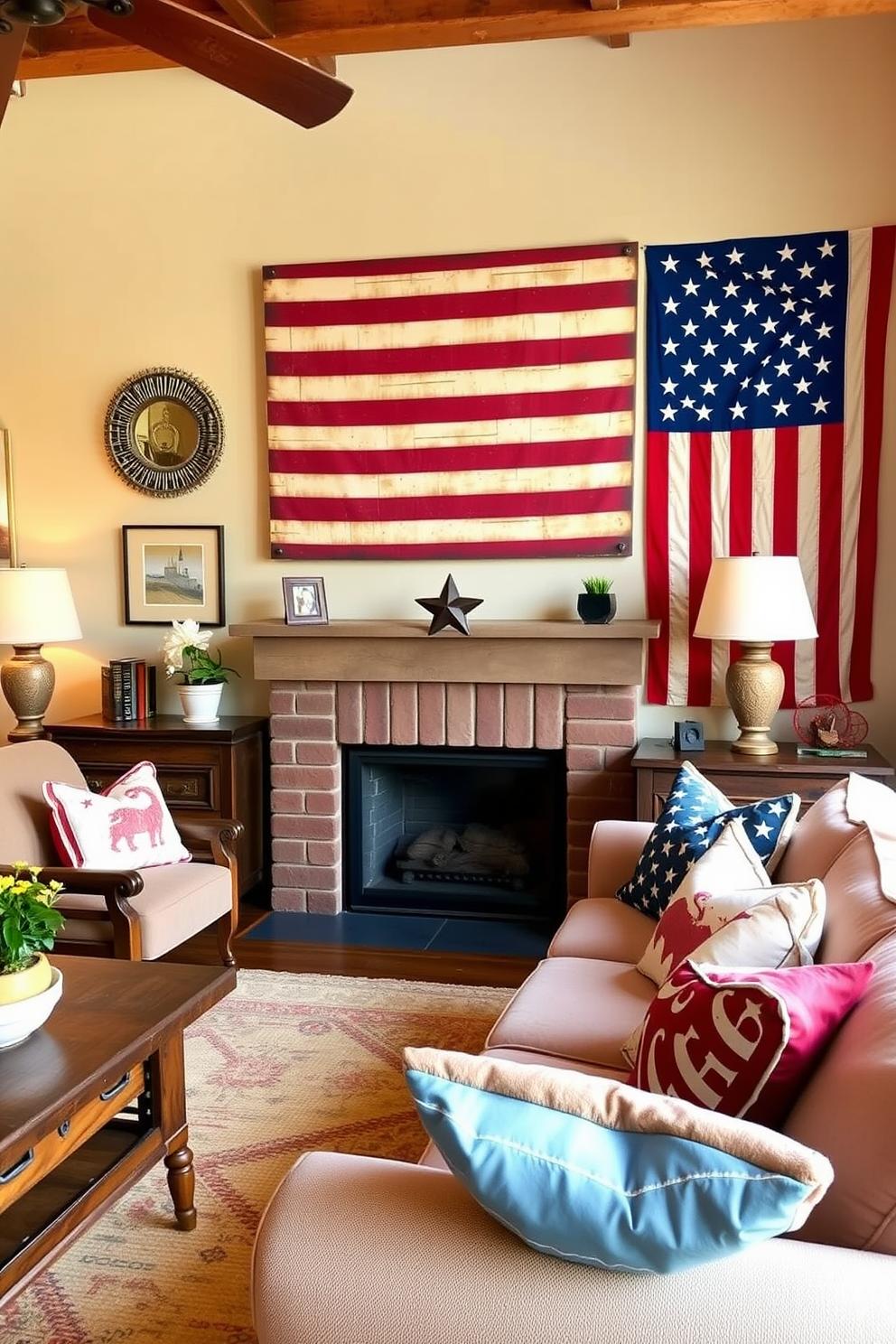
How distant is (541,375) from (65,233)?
2.20 meters

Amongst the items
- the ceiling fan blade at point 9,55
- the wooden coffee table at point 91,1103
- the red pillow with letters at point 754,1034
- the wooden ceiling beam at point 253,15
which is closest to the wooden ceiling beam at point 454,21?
the wooden ceiling beam at point 253,15

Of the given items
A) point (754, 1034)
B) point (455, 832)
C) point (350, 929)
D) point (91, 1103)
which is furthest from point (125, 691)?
point (754, 1034)

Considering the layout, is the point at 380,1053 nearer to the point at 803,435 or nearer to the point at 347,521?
the point at 347,521

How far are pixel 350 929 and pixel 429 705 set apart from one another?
0.93 metres

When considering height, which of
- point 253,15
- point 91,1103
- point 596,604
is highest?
point 253,15

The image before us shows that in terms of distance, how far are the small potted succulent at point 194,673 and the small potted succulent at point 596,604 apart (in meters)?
1.56

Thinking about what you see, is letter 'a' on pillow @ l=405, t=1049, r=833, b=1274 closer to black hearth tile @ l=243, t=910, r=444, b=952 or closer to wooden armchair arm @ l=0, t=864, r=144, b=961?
wooden armchair arm @ l=0, t=864, r=144, b=961

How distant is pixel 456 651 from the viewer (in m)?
4.23

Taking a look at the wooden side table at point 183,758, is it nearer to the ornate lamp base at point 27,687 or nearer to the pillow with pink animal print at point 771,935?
the ornate lamp base at point 27,687

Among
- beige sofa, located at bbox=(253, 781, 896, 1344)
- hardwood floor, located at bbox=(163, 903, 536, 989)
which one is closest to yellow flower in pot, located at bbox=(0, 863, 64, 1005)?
beige sofa, located at bbox=(253, 781, 896, 1344)

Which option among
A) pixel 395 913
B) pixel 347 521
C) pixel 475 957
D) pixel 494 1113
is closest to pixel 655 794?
pixel 475 957

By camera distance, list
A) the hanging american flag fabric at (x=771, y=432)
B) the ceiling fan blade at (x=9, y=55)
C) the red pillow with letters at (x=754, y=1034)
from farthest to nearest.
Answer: the hanging american flag fabric at (x=771, y=432), the ceiling fan blade at (x=9, y=55), the red pillow with letters at (x=754, y=1034)

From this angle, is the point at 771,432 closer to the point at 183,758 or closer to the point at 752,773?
the point at 752,773

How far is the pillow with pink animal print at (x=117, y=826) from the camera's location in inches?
132
